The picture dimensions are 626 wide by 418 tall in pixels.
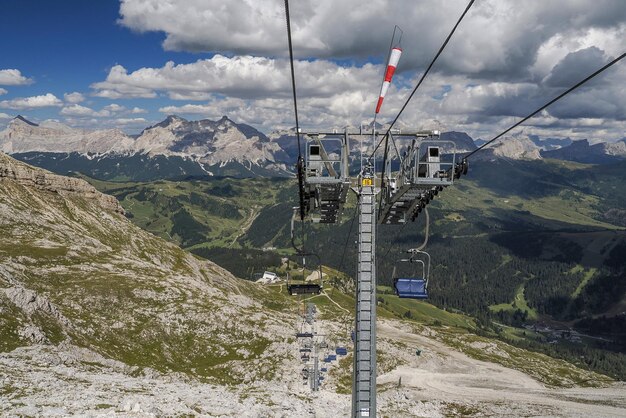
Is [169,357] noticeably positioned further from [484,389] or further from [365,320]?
[365,320]

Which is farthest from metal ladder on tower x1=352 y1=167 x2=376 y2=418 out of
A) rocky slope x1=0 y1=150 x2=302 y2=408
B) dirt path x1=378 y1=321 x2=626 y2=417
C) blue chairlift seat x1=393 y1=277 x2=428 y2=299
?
dirt path x1=378 y1=321 x2=626 y2=417

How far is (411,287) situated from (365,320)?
1073 cm

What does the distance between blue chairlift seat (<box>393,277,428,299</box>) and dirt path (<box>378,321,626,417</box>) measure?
70848 mm

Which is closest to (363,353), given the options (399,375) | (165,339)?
(165,339)

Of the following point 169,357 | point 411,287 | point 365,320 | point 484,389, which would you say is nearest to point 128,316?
point 169,357

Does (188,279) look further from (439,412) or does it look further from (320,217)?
(320,217)

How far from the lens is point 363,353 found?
77.6ft

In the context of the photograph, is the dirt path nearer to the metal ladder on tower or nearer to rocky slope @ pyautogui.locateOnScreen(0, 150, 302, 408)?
rocky slope @ pyautogui.locateOnScreen(0, 150, 302, 408)

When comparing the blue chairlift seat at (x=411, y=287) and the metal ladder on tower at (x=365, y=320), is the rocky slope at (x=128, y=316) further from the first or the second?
the metal ladder on tower at (x=365, y=320)

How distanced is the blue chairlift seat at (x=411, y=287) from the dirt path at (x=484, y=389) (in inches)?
2789

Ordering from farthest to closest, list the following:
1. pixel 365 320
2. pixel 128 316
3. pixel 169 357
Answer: pixel 128 316, pixel 169 357, pixel 365 320

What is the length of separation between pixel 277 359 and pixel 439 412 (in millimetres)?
40104

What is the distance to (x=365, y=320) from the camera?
77.5 ft

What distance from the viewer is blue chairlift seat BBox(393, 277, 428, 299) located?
33.0 metres
